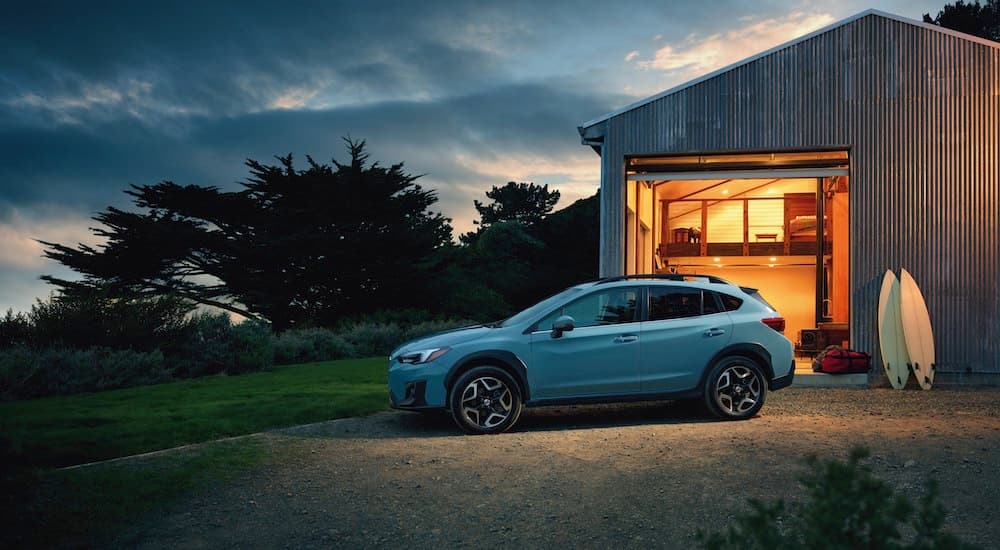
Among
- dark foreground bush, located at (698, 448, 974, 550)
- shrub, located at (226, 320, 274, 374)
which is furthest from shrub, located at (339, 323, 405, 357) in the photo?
dark foreground bush, located at (698, 448, 974, 550)

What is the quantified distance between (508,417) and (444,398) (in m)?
0.69

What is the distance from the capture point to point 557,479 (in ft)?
20.6

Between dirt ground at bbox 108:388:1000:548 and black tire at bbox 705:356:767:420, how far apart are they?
11.7 inches

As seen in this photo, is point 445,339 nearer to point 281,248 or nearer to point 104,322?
point 104,322

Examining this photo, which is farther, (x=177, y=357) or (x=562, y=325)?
(x=177, y=357)

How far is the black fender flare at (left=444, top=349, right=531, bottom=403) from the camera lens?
8.44m

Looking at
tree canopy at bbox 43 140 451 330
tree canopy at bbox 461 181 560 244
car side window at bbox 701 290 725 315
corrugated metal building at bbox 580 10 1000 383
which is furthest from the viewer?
tree canopy at bbox 461 181 560 244

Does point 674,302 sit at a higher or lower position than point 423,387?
higher

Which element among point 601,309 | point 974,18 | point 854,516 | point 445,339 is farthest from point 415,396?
point 974,18

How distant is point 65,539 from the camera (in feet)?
16.1

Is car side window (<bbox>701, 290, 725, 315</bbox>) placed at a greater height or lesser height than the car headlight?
greater

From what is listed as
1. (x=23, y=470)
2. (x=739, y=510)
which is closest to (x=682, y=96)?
(x=739, y=510)

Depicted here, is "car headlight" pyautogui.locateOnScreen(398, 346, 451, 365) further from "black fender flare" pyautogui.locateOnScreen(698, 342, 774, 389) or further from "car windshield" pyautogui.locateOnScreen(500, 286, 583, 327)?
"black fender flare" pyautogui.locateOnScreen(698, 342, 774, 389)

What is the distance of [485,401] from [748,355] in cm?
307
